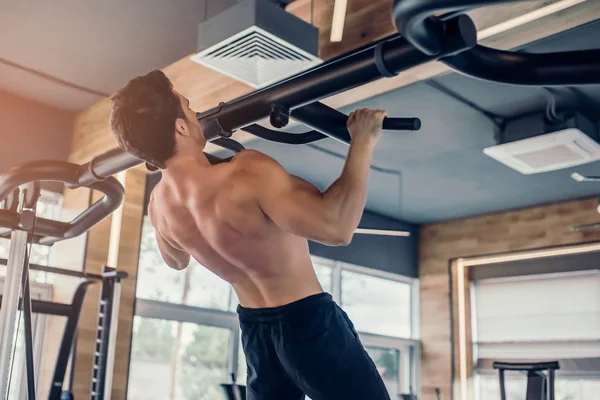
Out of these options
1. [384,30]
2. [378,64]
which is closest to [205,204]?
[378,64]

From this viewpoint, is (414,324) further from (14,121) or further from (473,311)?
(14,121)

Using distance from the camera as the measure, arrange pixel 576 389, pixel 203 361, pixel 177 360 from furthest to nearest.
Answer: pixel 576 389 → pixel 203 361 → pixel 177 360

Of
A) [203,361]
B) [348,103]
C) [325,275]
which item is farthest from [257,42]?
[325,275]

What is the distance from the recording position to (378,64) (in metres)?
1.22

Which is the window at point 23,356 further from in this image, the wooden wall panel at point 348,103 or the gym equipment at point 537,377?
the gym equipment at point 537,377

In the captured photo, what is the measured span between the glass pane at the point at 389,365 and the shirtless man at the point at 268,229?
5.26 metres

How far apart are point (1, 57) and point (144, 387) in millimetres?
2433

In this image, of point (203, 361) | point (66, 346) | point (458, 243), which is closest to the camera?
point (66, 346)

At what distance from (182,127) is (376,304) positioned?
17.8 ft

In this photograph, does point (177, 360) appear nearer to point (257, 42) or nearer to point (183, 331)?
point (183, 331)

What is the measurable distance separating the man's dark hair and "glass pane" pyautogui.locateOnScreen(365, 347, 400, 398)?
5.43m

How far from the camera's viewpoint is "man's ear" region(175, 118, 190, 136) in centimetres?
147

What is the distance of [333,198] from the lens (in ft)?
4.12

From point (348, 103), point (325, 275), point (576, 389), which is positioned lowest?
point (576, 389)
